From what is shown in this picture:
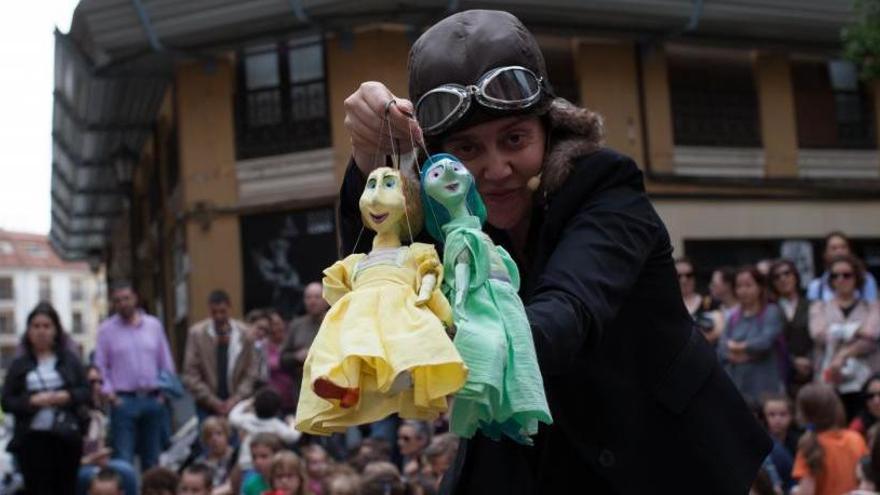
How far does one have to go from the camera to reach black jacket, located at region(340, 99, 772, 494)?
3021mm

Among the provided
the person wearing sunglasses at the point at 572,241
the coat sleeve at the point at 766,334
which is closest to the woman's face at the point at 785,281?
the coat sleeve at the point at 766,334

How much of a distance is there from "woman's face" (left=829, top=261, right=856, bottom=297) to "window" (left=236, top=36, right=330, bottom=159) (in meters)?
11.2

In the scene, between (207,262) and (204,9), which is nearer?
(204,9)

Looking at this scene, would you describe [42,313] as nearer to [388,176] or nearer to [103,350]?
[103,350]

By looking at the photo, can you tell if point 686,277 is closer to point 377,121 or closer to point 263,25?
point 377,121

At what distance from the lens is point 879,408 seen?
964 cm

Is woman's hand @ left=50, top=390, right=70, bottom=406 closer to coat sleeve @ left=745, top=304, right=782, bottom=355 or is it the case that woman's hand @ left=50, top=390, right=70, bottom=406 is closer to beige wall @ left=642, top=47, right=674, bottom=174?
coat sleeve @ left=745, top=304, right=782, bottom=355

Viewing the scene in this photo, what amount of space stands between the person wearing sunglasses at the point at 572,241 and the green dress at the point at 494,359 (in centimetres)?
35

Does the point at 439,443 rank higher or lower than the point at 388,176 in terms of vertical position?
lower

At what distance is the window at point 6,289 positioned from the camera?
126 m

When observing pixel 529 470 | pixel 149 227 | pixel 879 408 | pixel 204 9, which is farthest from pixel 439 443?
pixel 149 227

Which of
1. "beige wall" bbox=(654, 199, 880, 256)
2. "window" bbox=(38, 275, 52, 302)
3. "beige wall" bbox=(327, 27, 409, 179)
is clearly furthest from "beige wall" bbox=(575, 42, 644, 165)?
"window" bbox=(38, 275, 52, 302)

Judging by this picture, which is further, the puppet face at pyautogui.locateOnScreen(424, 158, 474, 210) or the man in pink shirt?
the man in pink shirt

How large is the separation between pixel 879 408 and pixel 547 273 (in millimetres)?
7453
